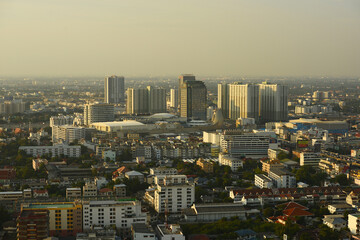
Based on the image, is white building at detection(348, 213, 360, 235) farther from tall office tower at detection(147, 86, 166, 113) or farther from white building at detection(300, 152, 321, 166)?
tall office tower at detection(147, 86, 166, 113)

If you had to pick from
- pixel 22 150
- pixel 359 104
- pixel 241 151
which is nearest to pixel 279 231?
pixel 241 151

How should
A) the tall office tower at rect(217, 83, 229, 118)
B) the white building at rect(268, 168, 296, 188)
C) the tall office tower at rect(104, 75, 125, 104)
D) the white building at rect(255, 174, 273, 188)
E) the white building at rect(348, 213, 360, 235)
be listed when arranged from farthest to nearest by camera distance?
the tall office tower at rect(104, 75, 125, 104) < the tall office tower at rect(217, 83, 229, 118) < the white building at rect(268, 168, 296, 188) < the white building at rect(255, 174, 273, 188) < the white building at rect(348, 213, 360, 235)

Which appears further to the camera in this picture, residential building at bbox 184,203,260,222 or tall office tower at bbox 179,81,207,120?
tall office tower at bbox 179,81,207,120

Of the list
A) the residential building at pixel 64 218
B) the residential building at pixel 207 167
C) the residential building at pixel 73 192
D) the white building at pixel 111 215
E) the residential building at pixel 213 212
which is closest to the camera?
the residential building at pixel 64 218

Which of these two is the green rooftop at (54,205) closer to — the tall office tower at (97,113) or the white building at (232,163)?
the white building at (232,163)

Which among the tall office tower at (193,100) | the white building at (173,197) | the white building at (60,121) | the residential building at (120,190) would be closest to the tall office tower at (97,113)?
the white building at (60,121)

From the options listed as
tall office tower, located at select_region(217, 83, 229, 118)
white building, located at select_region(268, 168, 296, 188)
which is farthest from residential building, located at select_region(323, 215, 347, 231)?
tall office tower, located at select_region(217, 83, 229, 118)

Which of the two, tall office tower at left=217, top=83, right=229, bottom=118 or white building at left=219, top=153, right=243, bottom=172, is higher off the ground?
tall office tower at left=217, top=83, right=229, bottom=118
